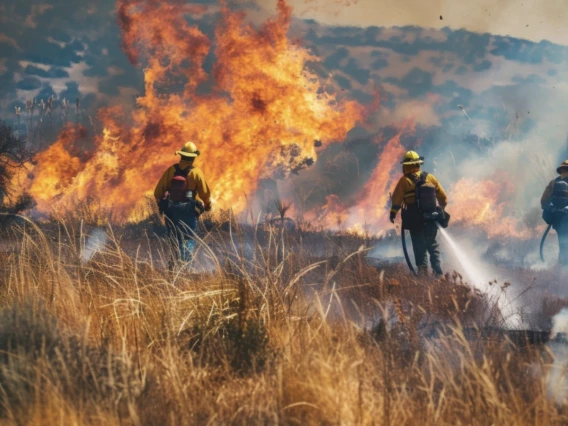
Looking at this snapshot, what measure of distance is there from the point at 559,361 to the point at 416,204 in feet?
15.9

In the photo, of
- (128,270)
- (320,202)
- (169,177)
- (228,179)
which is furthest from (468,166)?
(128,270)

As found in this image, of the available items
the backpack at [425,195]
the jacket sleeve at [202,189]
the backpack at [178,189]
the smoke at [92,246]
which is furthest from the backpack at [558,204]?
the smoke at [92,246]

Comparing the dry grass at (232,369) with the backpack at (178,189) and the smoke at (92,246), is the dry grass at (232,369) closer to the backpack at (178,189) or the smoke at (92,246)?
the smoke at (92,246)

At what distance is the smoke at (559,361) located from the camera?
3.55m

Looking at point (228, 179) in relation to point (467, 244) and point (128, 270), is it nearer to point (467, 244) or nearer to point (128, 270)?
point (467, 244)

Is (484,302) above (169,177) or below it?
below

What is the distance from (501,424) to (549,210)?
8.62 meters

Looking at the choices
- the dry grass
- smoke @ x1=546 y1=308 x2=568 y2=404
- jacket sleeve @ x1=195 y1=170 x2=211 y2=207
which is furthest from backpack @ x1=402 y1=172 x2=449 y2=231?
the dry grass

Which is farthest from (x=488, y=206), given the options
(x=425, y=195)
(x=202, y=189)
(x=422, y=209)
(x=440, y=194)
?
(x=202, y=189)

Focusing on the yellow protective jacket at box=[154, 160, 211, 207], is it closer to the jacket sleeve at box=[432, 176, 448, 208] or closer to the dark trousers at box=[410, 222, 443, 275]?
the dark trousers at box=[410, 222, 443, 275]

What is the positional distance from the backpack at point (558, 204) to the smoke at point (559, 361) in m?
4.14

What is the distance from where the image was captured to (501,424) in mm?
3139

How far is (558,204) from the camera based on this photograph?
35.7 ft

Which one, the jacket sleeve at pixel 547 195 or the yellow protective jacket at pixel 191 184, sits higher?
the yellow protective jacket at pixel 191 184
